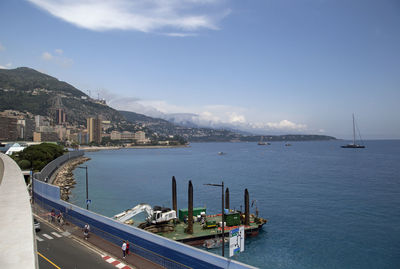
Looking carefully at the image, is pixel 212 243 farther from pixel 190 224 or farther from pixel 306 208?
pixel 306 208

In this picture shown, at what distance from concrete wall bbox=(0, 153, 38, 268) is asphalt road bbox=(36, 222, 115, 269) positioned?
9.32 feet

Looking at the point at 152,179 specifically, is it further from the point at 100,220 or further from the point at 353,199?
the point at 100,220

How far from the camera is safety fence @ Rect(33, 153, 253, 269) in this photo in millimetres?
13825

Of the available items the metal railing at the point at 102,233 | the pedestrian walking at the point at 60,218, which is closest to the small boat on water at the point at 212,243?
the metal railing at the point at 102,233

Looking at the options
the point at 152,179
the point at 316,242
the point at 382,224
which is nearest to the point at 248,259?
the point at 316,242

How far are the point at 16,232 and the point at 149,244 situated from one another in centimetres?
678

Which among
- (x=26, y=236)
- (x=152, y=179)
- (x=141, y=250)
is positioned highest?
(x=26, y=236)

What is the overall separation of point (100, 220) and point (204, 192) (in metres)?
39.7

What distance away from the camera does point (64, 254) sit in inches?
677

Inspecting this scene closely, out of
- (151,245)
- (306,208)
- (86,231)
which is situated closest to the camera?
(151,245)

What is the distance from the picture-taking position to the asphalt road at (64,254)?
15664 mm

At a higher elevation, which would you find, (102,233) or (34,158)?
(34,158)

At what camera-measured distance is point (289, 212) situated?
42.8 meters

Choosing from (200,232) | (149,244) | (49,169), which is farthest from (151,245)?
(49,169)
